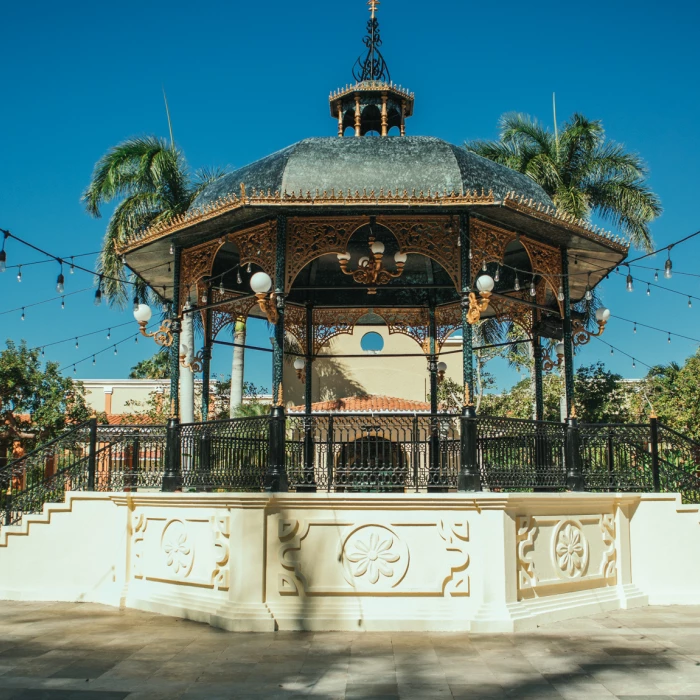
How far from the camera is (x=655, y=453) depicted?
10633mm

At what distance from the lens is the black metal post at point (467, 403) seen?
891cm

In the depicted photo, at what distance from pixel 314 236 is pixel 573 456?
4.24 metres

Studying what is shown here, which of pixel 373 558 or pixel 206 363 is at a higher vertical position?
pixel 206 363

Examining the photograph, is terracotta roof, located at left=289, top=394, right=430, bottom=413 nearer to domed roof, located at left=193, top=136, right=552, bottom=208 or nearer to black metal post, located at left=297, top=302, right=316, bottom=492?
black metal post, located at left=297, top=302, right=316, bottom=492

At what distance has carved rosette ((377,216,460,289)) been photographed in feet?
32.5

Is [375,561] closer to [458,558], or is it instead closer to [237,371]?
[458,558]

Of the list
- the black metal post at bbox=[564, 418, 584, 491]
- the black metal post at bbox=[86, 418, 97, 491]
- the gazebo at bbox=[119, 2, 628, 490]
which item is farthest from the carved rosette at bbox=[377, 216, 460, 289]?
the black metal post at bbox=[86, 418, 97, 491]

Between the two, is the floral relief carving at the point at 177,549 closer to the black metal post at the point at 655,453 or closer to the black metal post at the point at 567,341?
the black metal post at the point at 567,341

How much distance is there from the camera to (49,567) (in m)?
10.8

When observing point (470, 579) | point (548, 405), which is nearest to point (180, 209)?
point (548, 405)

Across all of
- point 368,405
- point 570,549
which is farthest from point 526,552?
point 368,405

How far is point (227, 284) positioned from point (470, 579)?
6845 mm

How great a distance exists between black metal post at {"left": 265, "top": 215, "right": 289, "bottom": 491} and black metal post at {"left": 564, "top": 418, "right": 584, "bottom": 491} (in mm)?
3610

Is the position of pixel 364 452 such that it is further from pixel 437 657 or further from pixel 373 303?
pixel 373 303
